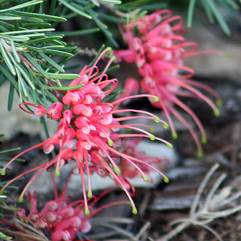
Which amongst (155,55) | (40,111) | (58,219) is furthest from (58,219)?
(155,55)

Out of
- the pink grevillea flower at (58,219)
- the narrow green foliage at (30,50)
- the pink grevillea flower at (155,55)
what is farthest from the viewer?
the pink grevillea flower at (155,55)

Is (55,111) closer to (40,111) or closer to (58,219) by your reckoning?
(40,111)

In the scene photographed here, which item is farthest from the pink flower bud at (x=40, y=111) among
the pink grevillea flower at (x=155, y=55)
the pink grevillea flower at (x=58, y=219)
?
the pink grevillea flower at (x=155, y=55)

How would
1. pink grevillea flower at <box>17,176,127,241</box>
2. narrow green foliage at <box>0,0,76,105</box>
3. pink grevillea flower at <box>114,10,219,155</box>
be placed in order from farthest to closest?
pink grevillea flower at <box>114,10,219,155</box> → pink grevillea flower at <box>17,176,127,241</box> → narrow green foliage at <box>0,0,76,105</box>

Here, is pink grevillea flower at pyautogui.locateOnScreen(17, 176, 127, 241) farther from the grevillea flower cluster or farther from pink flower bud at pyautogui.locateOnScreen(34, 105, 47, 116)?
pink flower bud at pyautogui.locateOnScreen(34, 105, 47, 116)

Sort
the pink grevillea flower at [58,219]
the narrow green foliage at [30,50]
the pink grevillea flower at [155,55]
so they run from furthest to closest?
the pink grevillea flower at [155,55], the pink grevillea flower at [58,219], the narrow green foliage at [30,50]

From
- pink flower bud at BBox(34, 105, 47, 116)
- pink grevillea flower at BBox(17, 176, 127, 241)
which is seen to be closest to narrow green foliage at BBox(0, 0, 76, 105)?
pink flower bud at BBox(34, 105, 47, 116)

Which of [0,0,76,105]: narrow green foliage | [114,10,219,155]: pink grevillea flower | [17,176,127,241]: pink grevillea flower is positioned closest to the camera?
[0,0,76,105]: narrow green foliage

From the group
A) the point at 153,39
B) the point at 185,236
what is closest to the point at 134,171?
the point at 185,236

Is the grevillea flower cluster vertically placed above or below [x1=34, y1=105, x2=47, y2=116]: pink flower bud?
below

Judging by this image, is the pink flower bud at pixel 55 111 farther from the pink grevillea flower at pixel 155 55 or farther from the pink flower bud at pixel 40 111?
the pink grevillea flower at pixel 155 55

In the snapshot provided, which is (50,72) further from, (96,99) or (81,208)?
(81,208)
